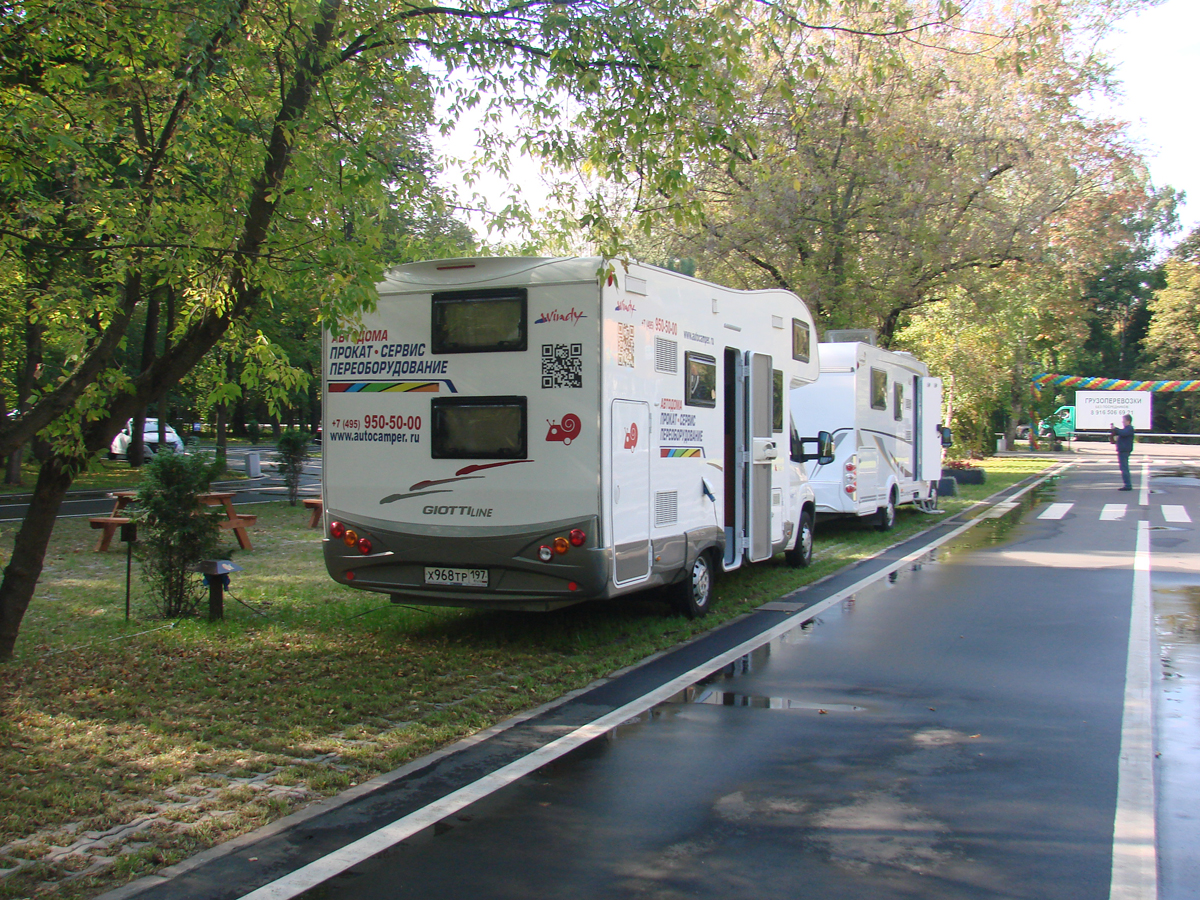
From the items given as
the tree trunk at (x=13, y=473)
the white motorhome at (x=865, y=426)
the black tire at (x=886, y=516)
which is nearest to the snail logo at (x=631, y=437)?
the white motorhome at (x=865, y=426)

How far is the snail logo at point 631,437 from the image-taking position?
320 inches

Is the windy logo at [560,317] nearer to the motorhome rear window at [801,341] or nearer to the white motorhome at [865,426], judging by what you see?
the motorhome rear window at [801,341]

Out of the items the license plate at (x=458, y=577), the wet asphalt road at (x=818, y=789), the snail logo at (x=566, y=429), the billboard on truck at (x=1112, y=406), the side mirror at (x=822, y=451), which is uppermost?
the billboard on truck at (x=1112, y=406)

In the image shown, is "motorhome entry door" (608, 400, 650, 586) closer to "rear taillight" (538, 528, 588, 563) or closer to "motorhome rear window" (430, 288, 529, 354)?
"rear taillight" (538, 528, 588, 563)

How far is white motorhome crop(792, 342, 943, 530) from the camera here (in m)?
15.9

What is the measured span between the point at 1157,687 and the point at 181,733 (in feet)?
21.3

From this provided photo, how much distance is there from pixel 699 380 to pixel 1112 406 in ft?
189

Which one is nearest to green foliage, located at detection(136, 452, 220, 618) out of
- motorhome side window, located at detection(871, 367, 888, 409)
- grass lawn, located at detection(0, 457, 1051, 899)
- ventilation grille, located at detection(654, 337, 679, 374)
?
grass lawn, located at detection(0, 457, 1051, 899)

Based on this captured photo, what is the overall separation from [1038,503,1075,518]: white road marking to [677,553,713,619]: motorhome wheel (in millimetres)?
12781

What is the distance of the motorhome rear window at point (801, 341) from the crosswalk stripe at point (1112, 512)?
400 inches

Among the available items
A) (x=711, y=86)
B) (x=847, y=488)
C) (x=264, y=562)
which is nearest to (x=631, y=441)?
(x=711, y=86)

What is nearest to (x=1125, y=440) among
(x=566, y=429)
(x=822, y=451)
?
(x=822, y=451)

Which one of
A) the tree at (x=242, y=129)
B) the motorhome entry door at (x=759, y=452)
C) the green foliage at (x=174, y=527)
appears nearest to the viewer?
the tree at (x=242, y=129)

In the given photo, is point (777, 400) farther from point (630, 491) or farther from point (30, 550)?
point (30, 550)
